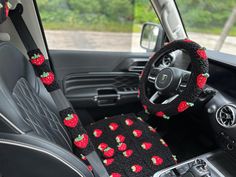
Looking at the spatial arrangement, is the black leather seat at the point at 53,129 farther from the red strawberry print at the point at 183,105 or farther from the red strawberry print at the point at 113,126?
the red strawberry print at the point at 183,105

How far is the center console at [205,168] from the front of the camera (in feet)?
3.03

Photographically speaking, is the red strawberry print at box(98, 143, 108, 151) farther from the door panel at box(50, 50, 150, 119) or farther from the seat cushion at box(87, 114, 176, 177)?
the door panel at box(50, 50, 150, 119)

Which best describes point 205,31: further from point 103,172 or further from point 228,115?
point 103,172

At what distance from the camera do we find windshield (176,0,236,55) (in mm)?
1834

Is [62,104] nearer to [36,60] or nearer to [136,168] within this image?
[36,60]

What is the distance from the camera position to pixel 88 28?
1.87m

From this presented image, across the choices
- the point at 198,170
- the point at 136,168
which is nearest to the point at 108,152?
the point at 136,168

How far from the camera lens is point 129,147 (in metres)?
1.12

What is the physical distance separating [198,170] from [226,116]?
23 cm

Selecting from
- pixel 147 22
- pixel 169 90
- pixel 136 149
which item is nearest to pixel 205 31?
pixel 147 22

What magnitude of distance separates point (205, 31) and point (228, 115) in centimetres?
124

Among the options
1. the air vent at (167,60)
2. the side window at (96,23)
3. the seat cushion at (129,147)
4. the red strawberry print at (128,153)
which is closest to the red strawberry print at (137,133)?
the seat cushion at (129,147)

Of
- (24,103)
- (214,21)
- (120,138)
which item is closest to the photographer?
(24,103)

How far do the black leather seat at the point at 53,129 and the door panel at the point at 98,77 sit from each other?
269 mm
